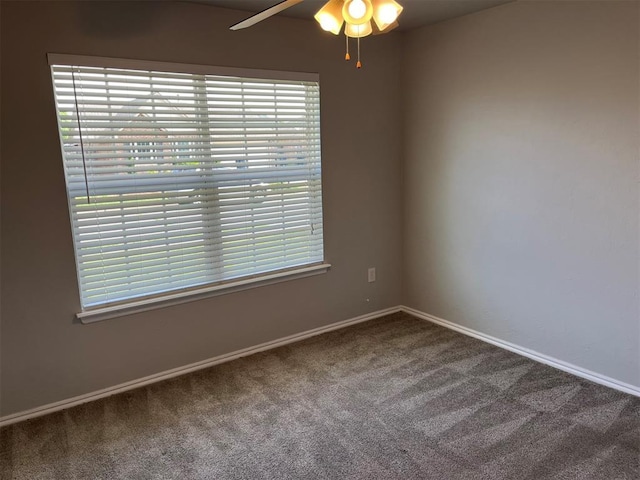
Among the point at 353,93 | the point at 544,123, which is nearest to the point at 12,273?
the point at 353,93

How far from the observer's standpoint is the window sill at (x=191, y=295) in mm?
2645

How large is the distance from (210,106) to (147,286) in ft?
3.85

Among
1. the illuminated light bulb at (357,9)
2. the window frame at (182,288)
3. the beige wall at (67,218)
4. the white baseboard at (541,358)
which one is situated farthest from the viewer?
the white baseboard at (541,358)

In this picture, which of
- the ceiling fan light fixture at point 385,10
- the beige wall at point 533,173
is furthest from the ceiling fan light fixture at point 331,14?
the beige wall at point 533,173

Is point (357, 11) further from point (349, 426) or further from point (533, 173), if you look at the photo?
point (349, 426)

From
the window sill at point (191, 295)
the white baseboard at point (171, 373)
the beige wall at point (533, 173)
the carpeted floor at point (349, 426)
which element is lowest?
the carpeted floor at point (349, 426)

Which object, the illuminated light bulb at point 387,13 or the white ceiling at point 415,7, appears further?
the white ceiling at point 415,7

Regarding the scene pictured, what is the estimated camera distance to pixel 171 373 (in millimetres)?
2936

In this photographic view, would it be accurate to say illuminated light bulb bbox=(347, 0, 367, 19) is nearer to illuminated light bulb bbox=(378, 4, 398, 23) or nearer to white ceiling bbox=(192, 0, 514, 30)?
illuminated light bulb bbox=(378, 4, 398, 23)

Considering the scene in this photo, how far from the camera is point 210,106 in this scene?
284 centimetres

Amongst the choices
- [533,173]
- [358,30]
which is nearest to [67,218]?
[358,30]

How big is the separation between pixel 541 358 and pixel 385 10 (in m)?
2.42

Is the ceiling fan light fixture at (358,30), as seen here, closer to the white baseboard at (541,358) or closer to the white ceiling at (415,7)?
the white ceiling at (415,7)

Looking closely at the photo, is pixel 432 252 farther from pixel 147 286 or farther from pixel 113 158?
pixel 113 158
